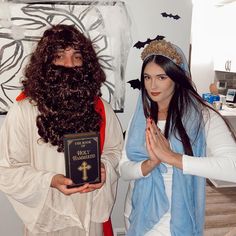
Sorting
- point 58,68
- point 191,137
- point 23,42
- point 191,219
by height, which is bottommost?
point 191,219

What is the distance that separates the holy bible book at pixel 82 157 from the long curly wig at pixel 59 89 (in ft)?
0.51

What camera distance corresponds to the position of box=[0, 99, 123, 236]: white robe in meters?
1.33

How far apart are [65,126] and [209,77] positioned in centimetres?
529

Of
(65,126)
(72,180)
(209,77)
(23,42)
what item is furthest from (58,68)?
(209,77)

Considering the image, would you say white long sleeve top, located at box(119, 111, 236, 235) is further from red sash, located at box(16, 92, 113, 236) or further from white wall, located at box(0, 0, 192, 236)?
white wall, located at box(0, 0, 192, 236)

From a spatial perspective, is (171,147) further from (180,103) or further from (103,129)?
(103,129)

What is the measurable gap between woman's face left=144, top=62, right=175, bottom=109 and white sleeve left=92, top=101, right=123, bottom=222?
253 mm

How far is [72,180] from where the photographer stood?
1.23m

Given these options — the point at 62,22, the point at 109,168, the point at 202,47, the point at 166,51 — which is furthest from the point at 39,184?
the point at 202,47

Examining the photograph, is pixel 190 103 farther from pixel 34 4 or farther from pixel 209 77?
pixel 209 77

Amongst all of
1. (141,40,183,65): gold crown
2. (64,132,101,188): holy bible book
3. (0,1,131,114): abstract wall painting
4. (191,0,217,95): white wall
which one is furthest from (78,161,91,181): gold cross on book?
(191,0,217,95): white wall

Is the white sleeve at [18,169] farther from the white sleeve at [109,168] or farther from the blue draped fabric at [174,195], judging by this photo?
the blue draped fabric at [174,195]

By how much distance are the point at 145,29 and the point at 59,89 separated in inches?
38.4

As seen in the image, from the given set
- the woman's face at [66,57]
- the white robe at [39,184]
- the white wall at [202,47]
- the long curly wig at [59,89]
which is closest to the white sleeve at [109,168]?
the white robe at [39,184]
